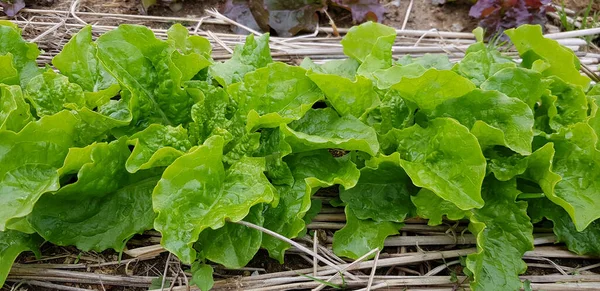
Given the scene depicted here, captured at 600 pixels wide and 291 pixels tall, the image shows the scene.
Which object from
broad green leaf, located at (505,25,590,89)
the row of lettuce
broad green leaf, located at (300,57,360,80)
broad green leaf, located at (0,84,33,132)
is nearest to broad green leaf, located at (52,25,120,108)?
the row of lettuce

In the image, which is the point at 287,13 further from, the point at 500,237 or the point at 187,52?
the point at 500,237

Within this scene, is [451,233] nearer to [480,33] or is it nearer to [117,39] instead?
[480,33]

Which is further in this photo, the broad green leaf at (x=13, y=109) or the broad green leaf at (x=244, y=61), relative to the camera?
the broad green leaf at (x=244, y=61)

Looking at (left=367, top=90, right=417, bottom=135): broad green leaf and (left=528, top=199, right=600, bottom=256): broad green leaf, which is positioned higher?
(left=367, top=90, right=417, bottom=135): broad green leaf

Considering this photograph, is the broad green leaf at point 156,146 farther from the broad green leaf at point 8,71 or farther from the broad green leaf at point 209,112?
the broad green leaf at point 8,71

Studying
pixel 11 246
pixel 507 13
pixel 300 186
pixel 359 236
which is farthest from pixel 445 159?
pixel 507 13

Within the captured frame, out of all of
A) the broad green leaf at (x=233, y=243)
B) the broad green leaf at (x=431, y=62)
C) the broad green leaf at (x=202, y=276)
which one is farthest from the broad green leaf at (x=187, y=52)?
the broad green leaf at (x=431, y=62)

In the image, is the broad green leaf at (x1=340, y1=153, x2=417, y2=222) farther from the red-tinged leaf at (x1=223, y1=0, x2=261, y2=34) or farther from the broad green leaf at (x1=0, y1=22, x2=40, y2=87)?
the red-tinged leaf at (x1=223, y1=0, x2=261, y2=34)
